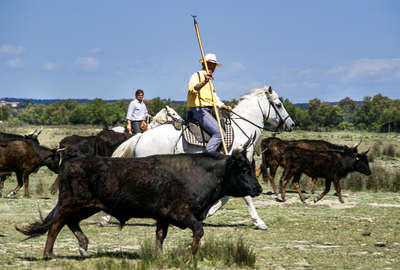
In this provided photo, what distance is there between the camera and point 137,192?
8.57 m

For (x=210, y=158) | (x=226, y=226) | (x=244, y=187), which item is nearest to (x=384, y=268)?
(x=244, y=187)

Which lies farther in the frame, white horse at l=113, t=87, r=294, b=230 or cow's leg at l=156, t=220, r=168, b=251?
white horse at l=113, t=87, r=294, b=230

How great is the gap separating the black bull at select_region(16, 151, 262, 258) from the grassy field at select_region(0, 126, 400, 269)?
0.46 metres

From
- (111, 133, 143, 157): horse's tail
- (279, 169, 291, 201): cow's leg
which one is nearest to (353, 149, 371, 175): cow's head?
(279, 169, 291, 201): cow's leg

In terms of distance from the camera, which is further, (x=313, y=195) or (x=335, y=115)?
(x=335, y=115)

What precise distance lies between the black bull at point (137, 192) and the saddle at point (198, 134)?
3045 mm

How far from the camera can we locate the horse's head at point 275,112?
44.3ft

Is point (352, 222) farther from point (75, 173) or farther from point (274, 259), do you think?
point (75, 173)

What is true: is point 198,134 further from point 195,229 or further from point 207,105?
point 195,229

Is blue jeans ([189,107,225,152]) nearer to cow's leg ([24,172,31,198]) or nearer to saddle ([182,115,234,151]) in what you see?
saddle ([182,115,234,151])

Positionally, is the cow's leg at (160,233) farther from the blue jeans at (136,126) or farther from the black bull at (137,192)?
the blue jeans at (136,126)

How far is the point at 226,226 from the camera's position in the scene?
12.6 m

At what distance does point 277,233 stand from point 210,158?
A: 3256mm

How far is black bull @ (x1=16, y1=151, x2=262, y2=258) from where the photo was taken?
846 centimetres
